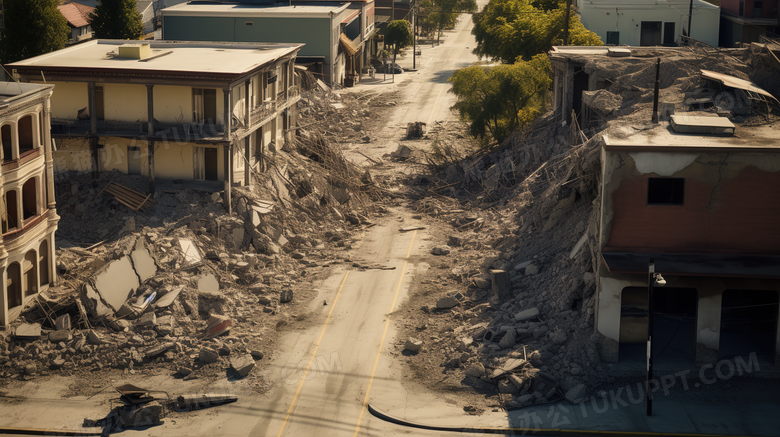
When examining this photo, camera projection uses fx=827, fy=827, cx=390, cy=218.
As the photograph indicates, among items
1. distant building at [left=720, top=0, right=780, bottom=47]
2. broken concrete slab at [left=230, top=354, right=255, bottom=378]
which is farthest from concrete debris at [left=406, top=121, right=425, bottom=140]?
broken concrete slab at [left=230, top=354, right=255, bottom=378]

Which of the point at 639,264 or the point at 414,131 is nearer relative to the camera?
the point at 639,264

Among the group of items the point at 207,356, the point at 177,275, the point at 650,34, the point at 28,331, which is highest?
the point at 650,34

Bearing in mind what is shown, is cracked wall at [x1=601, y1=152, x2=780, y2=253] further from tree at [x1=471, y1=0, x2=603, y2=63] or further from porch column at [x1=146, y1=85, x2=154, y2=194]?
tree at [x1=471, y1=0, x2=603, y2=63]

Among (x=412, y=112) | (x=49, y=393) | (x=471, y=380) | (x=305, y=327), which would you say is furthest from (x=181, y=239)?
(x=412, y=112)

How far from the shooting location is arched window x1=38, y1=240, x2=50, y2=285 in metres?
33.9

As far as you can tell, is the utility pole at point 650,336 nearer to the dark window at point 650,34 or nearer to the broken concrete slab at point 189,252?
the broken concrete slab at point 189,252

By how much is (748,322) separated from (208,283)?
22.1 m

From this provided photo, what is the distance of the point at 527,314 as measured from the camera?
3216cm

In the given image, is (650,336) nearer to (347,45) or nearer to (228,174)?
(228,174)

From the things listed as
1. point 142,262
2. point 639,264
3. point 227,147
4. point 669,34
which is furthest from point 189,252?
point 669,34

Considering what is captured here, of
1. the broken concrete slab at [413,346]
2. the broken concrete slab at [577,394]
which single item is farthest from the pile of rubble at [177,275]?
the broken concrete slab at [577,394]

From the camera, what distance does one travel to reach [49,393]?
28531 millimetres

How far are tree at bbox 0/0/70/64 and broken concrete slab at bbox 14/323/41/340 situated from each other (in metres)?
30.0

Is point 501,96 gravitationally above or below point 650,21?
below
